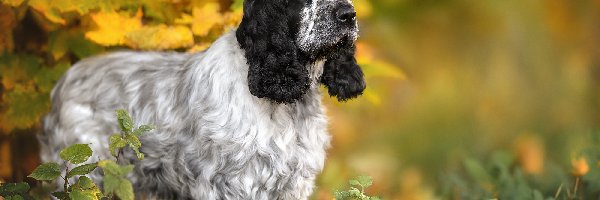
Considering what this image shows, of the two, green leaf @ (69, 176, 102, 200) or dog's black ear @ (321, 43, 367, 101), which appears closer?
green leaf @ (69, 176, 102, 200)

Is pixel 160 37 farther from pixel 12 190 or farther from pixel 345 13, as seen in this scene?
pixel 345 13

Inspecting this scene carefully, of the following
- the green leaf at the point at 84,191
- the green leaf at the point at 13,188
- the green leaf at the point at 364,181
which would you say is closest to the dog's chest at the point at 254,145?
the green leaf at the point at 364,181

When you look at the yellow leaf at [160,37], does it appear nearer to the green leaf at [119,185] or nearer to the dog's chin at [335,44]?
the dog's chin at [335,44]

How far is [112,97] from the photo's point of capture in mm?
4625

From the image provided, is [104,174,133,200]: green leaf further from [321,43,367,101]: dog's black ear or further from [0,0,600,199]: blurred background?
[0,0,600,199]: blurred background

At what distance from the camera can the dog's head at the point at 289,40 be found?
3.74 meters

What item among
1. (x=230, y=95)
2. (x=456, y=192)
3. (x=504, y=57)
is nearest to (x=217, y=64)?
(x=230, y=95)

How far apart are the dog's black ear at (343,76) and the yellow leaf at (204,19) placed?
3.86ft

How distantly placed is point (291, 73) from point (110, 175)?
92cm

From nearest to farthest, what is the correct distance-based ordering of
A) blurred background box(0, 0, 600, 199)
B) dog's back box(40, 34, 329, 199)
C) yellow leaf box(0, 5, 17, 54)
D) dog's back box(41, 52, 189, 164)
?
1. dog's back box(40, 34, 329, 199)
2. dog's back box(41, 52, 189, 164)
3. yellow leaf box(0, 5, 17, 54)
4. blurred background box(0, 0, 600, 199)

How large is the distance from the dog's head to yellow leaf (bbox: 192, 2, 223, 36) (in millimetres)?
1138

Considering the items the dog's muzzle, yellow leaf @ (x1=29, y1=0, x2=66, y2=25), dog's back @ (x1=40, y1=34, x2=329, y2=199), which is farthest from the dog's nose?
yellow leaf @ (x1=29, y1=0, x2=66, y2=25)

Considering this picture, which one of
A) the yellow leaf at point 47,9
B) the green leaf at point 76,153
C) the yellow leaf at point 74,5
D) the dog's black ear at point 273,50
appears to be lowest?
the green leaf at point 76,153

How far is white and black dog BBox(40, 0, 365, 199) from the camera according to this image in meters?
3.87
